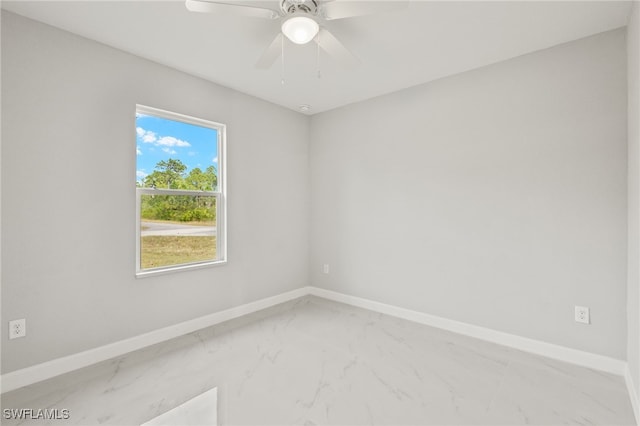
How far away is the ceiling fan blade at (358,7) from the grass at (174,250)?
7.89ft

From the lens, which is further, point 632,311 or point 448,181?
point 448,181

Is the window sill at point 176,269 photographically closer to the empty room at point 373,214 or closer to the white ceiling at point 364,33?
the empty room at point 373,214

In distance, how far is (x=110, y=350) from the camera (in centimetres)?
251

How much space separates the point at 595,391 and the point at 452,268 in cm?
133

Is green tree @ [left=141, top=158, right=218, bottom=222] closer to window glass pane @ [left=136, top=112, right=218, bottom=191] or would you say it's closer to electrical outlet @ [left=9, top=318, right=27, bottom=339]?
window glass pane @ [left=136, top=112, right=218, bottom=191]

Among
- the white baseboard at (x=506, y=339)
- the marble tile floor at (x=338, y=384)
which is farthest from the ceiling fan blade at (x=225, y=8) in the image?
the white baseboard at (x=506, y=339)

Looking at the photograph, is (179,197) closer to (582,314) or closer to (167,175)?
(167,175)

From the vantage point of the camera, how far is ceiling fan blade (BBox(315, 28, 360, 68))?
6.42 feet

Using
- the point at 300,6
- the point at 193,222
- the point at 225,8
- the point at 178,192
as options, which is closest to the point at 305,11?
the point at 300,6

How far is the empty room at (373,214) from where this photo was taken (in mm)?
2016

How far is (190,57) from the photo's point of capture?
271 centimetres

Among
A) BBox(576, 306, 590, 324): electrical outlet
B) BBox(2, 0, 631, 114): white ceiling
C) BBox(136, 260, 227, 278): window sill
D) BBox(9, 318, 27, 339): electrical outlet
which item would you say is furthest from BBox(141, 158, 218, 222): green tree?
BBox(576, 306, 590, 324): electrical outlet

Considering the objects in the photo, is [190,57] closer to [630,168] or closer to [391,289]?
[391,289]

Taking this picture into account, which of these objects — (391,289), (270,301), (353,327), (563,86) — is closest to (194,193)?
(270,301)
